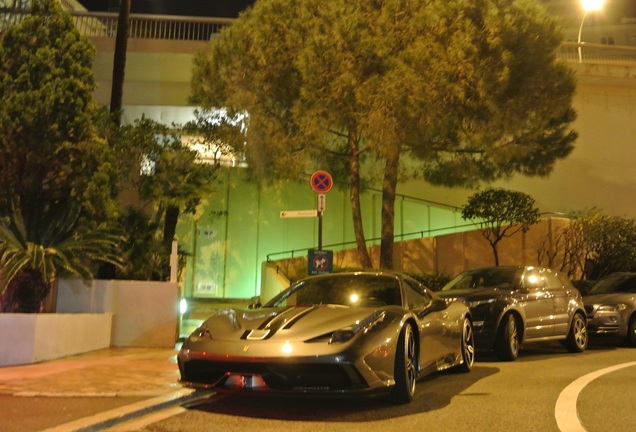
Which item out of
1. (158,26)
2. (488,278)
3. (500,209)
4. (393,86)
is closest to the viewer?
(488,278)

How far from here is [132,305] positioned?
Result: 33.6 ft

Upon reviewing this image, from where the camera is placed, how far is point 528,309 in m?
9.96

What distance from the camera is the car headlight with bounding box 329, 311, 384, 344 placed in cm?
545

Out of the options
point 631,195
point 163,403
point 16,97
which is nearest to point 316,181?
point 16,97

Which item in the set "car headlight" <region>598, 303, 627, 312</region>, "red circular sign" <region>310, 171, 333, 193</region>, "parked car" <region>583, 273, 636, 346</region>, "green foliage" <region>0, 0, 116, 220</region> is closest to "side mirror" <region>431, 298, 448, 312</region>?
"red circular sign" <region>310, 171, 333, 193</region>

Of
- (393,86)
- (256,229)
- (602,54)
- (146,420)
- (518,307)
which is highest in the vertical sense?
(602,54)

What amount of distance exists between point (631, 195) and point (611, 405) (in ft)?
58.1

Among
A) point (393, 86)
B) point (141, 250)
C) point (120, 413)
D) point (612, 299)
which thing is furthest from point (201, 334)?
point (612, 299)

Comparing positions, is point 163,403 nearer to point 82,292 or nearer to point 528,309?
point 82,292

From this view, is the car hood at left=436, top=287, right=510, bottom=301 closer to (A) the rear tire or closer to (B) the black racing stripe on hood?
(A) the rear tire

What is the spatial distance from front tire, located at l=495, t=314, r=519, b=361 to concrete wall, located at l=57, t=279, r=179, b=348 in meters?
5.02

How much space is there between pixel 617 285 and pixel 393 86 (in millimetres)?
6056

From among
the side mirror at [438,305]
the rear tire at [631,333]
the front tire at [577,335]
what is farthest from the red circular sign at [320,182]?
the rear tire at [631,333]

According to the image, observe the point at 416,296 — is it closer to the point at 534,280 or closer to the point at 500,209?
the point at 534,280
